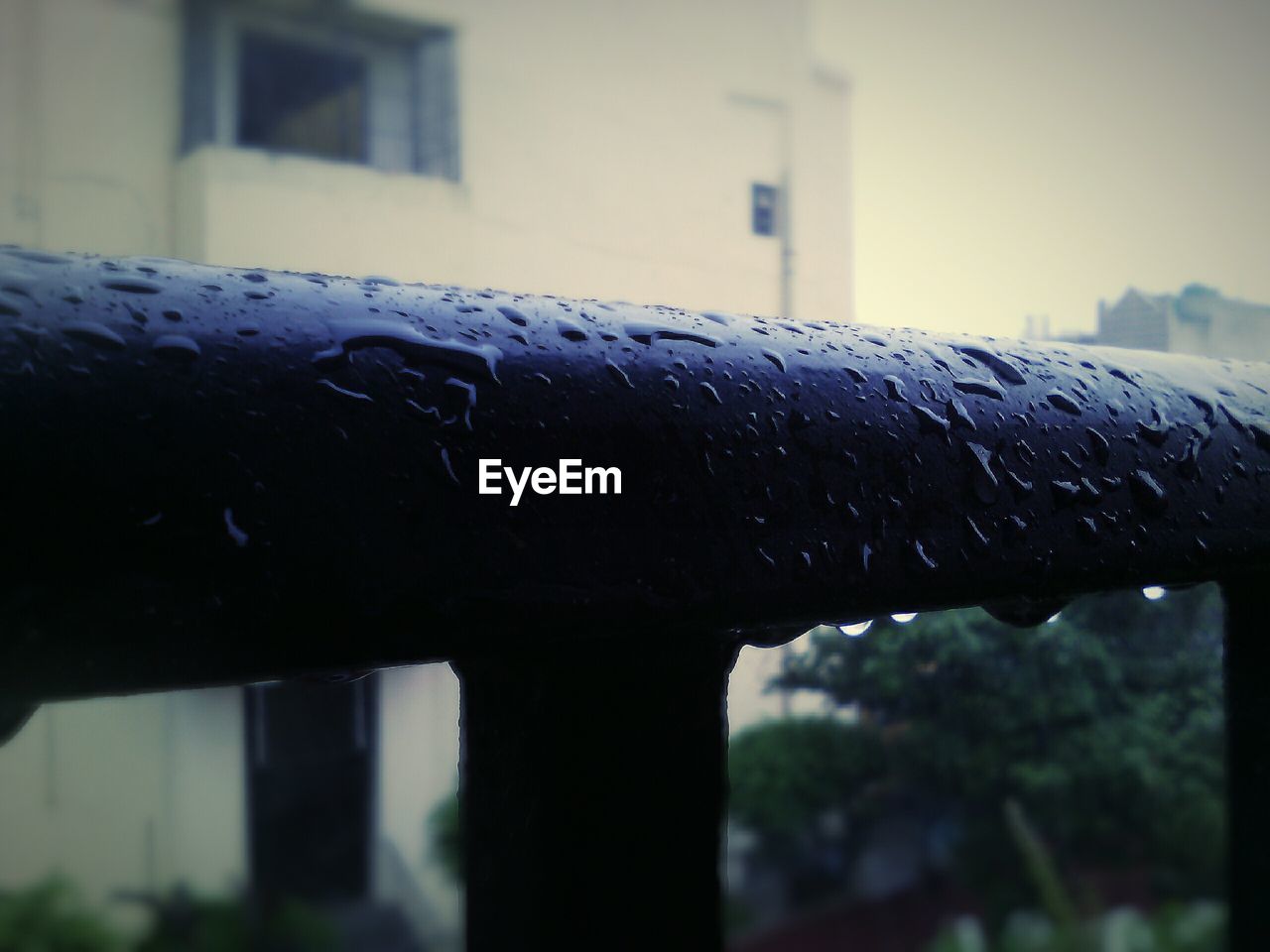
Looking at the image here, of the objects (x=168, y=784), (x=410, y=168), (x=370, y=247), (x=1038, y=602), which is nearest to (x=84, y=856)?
(x=168, y=784)

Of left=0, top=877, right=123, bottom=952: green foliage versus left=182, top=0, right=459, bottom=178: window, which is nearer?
left=182, top=0, right=459, bottom=178: window

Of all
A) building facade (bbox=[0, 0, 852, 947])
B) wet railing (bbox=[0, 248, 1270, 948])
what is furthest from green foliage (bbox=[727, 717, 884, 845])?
wet railing (bbox=[0, 248, 1270, 948])

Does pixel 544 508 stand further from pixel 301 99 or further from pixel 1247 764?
pixel 301 99

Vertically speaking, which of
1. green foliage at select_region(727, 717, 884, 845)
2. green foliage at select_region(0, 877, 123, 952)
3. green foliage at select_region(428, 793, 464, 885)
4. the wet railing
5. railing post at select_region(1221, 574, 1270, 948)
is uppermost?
the wet railing

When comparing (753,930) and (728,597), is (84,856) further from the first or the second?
(728,597)

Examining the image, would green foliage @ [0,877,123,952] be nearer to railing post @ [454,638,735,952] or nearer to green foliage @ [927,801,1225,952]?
green foliage @ [927,801,1225,952]

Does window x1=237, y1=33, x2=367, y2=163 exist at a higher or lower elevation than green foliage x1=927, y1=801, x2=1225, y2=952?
higher

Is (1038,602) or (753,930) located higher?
(1038,602)
